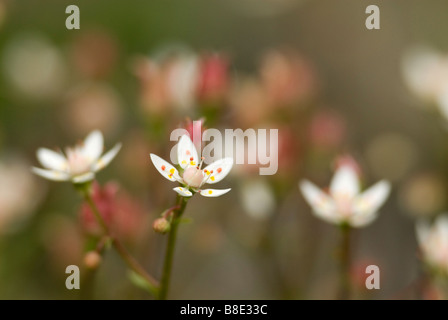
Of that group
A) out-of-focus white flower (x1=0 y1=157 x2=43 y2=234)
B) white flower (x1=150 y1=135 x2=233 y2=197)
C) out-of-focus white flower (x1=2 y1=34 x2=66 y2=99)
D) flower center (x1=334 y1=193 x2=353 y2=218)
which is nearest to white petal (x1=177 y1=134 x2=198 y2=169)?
white flower (x1=150 y1=135 x2=233 y2=197)

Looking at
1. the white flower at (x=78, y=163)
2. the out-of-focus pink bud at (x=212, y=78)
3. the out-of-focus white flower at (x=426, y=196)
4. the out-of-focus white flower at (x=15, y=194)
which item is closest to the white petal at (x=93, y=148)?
the white flower at (x=78, y=163)

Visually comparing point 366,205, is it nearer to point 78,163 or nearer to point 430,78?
point 78,163

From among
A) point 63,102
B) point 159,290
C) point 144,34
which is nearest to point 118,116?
point 63,102

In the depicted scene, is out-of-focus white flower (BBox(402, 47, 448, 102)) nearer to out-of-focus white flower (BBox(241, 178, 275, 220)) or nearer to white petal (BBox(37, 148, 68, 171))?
out-of-focus white flower (BBox(241, 178, 275, 220))

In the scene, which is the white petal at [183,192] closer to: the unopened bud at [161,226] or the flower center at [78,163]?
the unopened bud at [161,226]

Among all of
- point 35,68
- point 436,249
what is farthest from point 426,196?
point 35,68

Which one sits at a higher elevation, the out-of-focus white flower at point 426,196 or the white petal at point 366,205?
the out-of-focus white flower at point 426,196
